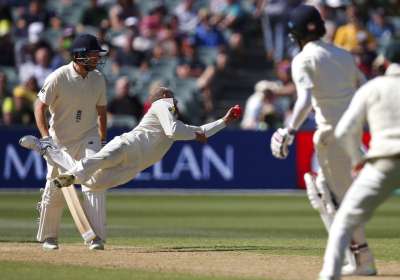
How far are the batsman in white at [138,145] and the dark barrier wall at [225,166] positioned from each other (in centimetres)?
1058

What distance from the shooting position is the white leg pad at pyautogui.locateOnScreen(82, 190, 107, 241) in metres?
11.4

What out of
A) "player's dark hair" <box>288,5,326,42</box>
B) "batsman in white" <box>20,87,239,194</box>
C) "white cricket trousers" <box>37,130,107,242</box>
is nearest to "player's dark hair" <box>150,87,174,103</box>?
"batsman in white" <box>20,87,239,194</box>

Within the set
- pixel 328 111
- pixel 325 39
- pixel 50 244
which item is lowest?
pixel 50 244

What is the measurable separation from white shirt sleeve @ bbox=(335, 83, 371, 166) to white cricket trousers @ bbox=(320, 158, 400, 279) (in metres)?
0.15

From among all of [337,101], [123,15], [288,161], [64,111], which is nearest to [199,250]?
[64,111]

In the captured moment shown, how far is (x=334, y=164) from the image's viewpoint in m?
9.26

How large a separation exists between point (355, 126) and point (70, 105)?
442 cm

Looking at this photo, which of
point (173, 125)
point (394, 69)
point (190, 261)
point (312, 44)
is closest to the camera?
point (394, 69)

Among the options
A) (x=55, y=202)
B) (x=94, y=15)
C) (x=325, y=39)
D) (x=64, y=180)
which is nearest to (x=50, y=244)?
(x=55, y=202)

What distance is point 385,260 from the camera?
413 inches

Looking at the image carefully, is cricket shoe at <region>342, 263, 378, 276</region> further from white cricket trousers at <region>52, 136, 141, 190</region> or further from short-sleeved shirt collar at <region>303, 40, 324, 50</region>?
white cricket trousers at <region>52, 136, 141, 190</region>

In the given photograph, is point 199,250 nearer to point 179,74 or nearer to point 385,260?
point 385,260

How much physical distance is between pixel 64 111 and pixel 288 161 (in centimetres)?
1088

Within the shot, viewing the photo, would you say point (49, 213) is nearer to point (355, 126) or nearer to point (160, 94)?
point (160, 94)
